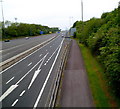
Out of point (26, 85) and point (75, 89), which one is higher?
point (75, 89)

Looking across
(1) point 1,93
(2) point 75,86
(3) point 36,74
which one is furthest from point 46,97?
(3) point 36,74

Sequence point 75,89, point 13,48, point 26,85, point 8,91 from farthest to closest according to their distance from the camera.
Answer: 1. point 13,48
2. point 26,85
3. point 8,91
4. point 75,89

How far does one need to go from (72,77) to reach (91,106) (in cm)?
688

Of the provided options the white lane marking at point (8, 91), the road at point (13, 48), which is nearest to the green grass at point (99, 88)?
the white lane marking at point (8, 91)

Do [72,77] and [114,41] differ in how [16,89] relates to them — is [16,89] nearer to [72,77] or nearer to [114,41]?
[72,77]

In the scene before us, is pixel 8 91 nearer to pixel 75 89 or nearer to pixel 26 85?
pixel 26 85

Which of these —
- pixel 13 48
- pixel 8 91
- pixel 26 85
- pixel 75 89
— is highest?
pixel 13 48

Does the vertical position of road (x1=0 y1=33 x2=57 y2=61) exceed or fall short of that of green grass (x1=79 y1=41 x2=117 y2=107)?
it exceeds it

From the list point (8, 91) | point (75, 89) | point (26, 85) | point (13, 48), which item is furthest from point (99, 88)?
point (13, 48)

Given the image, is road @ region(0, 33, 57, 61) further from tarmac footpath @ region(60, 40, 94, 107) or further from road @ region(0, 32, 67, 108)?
tarmac footpath @ region(60, 40, 94, 107)

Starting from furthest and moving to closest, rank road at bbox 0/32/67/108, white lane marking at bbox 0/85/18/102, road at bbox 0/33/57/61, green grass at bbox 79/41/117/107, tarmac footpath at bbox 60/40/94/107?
road at bbox 0/33/57/61 → white lane marking at bbox 0/85/18/102 → road at bbox 0/32/67/108 → tarmac footpath at bbox 60/40/94/107 → green grass at bbox 79/41/117/107

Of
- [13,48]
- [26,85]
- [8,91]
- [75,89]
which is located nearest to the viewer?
[75,89]

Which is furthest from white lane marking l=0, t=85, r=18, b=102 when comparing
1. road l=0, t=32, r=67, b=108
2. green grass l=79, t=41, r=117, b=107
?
green grass l=79, t=41, r=117, b=107

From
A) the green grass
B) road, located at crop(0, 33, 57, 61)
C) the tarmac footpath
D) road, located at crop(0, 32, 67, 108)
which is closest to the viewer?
the green grass
